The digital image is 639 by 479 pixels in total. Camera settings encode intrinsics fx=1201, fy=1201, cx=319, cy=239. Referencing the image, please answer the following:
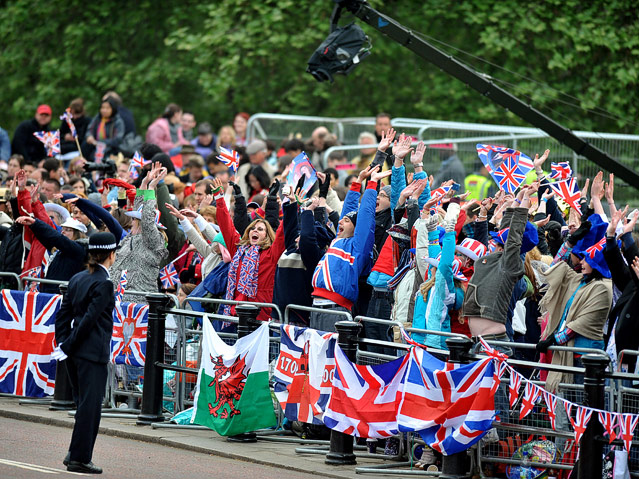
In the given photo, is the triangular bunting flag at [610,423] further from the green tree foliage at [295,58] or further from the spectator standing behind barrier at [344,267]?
the green tree foliage at [295,58]

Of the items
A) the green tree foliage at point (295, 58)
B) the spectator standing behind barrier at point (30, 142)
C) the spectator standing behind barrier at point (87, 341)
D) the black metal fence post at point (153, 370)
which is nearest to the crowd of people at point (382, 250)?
the black metal fence post at point (153, 370)

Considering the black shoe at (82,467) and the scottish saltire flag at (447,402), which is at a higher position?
the scottish saltire flag at (447,402)

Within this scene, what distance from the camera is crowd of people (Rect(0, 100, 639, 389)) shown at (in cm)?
1048

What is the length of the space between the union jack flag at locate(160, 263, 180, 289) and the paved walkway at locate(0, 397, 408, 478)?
1990mm

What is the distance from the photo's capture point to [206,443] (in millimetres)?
11570

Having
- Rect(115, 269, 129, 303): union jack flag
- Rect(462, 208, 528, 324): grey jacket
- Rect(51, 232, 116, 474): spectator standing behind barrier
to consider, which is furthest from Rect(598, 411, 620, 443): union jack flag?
Rect(115, 269, 129, 303): union jack flag

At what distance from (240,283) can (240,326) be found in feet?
4.29

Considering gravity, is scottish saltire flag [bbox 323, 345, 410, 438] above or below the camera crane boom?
below

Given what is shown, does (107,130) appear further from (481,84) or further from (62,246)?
(481,84)

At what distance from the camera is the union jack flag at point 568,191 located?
39.8 ft

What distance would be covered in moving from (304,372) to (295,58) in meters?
17.5

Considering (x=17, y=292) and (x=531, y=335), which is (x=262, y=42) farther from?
(x=531, y=335)

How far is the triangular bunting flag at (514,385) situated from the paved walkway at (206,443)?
1514 mm

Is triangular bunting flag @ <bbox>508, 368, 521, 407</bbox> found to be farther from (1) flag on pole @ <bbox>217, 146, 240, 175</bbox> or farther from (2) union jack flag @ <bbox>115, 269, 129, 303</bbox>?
(1) flag on pole @ <bbox>217, 146, 240, 175</bbox>
